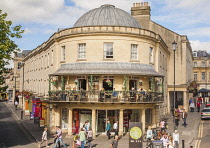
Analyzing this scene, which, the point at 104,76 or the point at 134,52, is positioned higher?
the point at 134,52

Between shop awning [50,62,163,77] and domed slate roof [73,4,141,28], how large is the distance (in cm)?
456

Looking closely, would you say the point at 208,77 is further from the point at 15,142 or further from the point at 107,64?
the point at 15,142

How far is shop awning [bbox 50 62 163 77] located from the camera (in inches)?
907

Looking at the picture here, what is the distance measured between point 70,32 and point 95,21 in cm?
301

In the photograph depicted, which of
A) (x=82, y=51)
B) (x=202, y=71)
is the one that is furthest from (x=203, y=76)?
(x=82, y=51)

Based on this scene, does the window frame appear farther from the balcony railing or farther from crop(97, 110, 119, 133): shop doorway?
crop(97, 110, 119, 133): shop doorway

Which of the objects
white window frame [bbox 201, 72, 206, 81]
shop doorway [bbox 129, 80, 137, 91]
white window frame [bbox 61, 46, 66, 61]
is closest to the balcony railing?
shop doorway [bbox 129, 80, 137, 91]

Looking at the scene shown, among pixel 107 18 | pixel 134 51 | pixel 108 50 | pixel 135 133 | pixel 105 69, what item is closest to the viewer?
pixel 135 133

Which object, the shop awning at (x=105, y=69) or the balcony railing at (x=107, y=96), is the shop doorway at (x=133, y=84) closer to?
the shop awning at (x=105, y=69)

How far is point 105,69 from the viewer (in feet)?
76.8

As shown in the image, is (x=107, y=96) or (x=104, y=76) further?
(x=104, y=76)

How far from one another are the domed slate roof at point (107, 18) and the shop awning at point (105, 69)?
4561mm

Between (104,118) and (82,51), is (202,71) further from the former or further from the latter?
(82,51)

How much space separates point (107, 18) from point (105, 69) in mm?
6003
